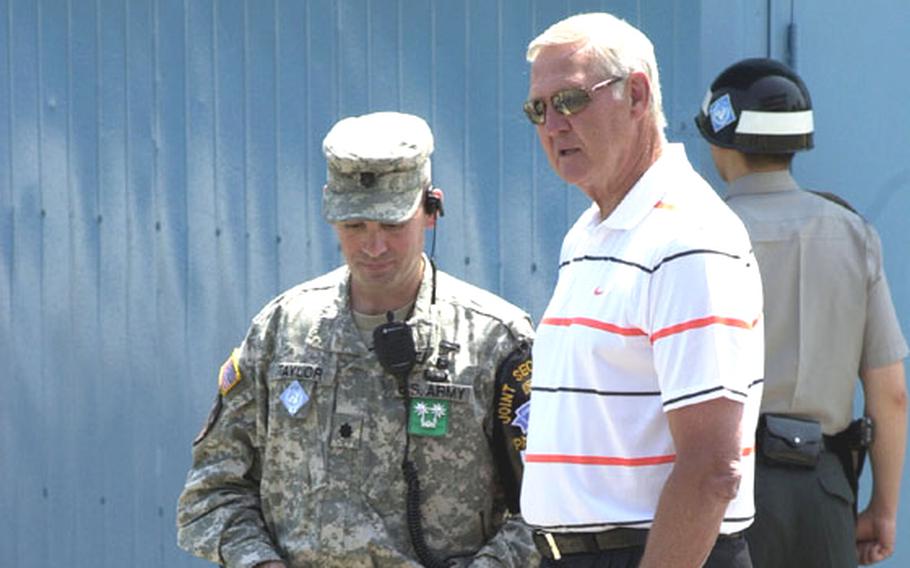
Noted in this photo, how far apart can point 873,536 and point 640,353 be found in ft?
5.43

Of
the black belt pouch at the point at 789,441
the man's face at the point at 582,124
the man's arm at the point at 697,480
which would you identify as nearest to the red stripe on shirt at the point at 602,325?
the man's arm at the point at 697,480

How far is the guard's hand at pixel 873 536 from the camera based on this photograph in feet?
13.7

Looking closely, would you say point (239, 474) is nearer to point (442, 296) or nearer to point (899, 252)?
point (442, 296)

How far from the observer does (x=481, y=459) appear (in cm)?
360

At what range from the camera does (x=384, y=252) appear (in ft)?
11.9

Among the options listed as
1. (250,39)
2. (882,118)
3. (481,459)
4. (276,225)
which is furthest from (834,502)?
(250,39)

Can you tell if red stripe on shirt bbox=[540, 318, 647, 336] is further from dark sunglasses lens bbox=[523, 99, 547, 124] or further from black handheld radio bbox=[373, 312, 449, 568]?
black handheld radio bbox=[373, 312, 449, 568]

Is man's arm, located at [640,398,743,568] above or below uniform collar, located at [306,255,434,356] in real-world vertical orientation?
below

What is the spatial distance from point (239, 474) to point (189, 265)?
1.81 metres

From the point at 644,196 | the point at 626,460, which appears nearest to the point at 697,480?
the point at 626,460

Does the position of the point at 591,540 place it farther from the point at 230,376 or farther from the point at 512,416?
the point at 230,376

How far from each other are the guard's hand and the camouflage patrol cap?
4.75 feet

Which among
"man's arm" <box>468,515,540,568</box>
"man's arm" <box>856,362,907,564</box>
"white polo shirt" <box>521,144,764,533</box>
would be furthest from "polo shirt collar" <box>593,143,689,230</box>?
"man's arm" <box>856,362,907,564</box>

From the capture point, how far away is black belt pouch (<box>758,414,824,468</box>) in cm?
395
